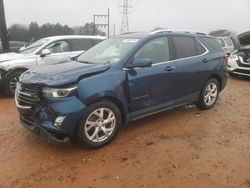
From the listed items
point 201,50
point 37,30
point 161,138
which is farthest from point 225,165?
point 37,30

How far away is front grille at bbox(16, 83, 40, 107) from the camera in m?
4.32

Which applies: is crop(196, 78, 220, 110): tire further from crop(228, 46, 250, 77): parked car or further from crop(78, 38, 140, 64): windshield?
crop(228, 46, 250, 77): parked car

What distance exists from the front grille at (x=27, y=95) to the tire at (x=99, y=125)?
0.76 m

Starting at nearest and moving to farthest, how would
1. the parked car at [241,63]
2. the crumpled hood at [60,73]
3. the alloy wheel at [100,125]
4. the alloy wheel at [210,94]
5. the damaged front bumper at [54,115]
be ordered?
the damaged front bumper at [54,115] → the crumpled hood at [60,73] → the alloy wheel at [100,125] → the alloy wheel at [210,94] → the parked car at [241,63]

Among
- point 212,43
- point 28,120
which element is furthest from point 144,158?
point 212,43

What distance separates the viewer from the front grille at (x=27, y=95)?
170 inches

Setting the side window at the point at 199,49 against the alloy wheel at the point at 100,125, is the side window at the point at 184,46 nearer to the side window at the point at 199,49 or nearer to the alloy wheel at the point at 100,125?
the side window at the point at 199,49

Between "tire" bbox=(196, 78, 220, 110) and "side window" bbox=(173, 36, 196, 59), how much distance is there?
32.8 inches

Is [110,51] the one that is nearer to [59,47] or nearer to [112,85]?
[112,85]

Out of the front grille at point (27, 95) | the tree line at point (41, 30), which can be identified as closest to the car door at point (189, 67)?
the front grille at point (27, 95)

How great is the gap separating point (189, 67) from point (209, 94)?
1111 millimetres

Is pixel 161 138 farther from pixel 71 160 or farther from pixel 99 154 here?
pixel 71 160

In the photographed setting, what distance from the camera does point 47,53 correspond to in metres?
8.30

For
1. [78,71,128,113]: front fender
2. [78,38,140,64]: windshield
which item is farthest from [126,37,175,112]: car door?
[78,38,140,64]: windshield
